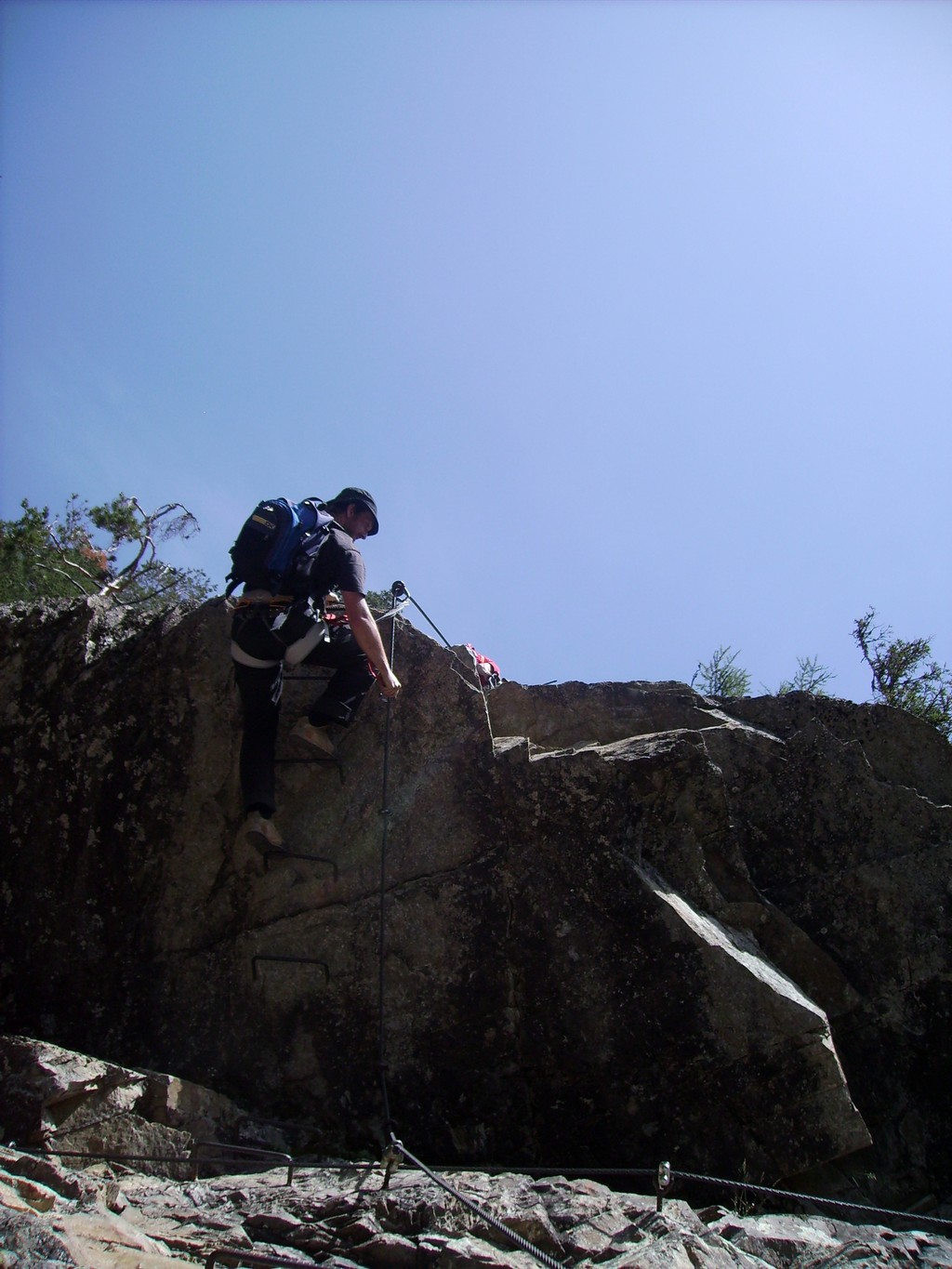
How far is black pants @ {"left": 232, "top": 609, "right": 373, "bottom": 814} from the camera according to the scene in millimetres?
6621

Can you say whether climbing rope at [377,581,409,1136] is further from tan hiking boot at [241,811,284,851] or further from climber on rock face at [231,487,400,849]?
tan hiking boot at [241,811,284,851]

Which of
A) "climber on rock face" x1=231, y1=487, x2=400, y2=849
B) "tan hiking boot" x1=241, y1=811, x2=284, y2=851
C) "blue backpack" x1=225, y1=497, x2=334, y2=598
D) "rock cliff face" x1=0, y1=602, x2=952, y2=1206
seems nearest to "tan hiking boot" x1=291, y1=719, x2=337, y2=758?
"climber on rock face" x1=231, y1=487, x2=400, y2=849

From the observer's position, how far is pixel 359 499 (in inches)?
282

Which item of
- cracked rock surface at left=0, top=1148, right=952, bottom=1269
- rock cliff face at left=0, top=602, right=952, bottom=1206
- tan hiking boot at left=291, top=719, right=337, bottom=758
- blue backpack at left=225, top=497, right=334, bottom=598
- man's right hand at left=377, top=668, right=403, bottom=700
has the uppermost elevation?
blue backpack at left=225, top=497, right=334, bottom=598

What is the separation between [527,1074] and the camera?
6266 mm

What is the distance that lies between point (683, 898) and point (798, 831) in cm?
181

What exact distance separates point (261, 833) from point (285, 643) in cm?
128

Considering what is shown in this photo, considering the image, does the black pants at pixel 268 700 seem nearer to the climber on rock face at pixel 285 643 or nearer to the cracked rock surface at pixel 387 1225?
the climber on rock face at pixel 285 643

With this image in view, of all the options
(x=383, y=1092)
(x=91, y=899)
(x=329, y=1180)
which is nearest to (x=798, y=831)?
(x=383, y=1092)

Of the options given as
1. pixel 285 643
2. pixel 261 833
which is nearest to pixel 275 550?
pixel 285 643

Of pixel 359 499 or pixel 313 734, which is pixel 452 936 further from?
pixel 359 499

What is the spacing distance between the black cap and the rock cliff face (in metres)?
0.84

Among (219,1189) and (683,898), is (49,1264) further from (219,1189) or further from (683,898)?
(683,898)

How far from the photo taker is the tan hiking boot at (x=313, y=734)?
673cm
